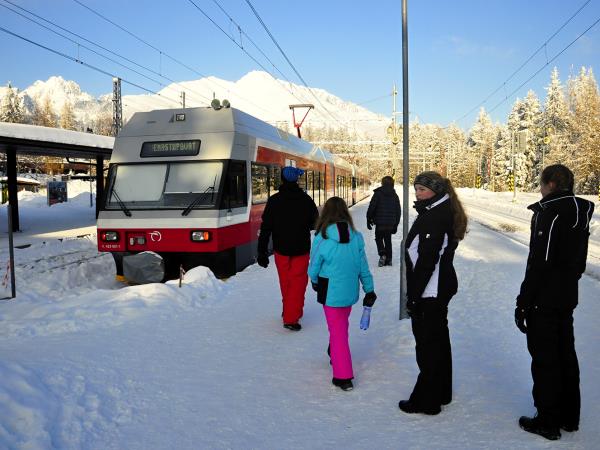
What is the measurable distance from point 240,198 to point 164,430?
6.43 m

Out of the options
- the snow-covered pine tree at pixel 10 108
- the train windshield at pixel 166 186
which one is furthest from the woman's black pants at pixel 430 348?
the snow-covered pine tree at pixel 10 108

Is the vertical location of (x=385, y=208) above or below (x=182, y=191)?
below

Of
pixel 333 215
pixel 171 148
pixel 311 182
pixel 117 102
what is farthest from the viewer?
pixel 117 102

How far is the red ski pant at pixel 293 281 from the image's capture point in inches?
236

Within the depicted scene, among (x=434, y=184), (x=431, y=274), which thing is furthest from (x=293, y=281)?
(x=434, y=184)

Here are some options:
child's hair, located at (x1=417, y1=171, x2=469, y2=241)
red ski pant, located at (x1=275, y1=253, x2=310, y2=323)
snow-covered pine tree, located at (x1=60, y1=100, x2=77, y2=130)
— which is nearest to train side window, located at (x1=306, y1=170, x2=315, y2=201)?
red ski pant, located at (x1=275, y1=253, x2=310, y2=323)

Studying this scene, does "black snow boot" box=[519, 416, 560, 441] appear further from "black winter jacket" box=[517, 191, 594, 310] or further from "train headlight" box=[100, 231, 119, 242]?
"train headlight" box=[100, 231, 119, 242]

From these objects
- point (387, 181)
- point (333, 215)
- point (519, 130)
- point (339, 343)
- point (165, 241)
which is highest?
point (519, 130)

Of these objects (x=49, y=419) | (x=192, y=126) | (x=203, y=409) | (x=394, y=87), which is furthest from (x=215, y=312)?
(x=394, y=87)

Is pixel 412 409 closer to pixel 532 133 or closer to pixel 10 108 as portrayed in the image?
pixel 532 133

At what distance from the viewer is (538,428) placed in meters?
3.36

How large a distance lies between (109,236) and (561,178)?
24.8 feet

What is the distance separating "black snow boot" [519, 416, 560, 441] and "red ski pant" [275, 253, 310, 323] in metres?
2.96

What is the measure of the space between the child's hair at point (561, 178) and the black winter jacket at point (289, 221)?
2908 mm
